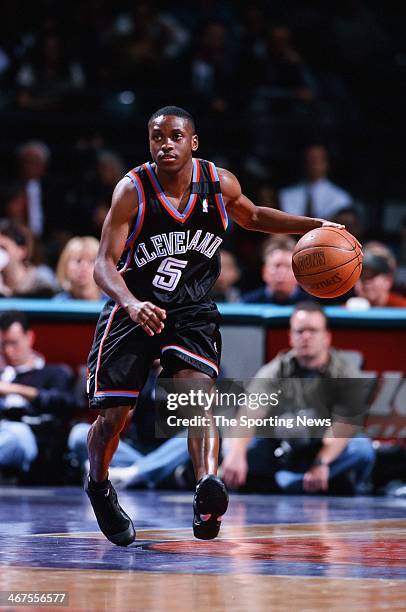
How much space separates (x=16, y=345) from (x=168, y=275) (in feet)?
11.5

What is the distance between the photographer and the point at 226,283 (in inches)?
383

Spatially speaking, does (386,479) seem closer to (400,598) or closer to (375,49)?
(400,598)

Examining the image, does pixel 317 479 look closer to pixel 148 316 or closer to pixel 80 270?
pixel 80 270

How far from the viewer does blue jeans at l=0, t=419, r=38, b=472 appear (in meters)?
8.28

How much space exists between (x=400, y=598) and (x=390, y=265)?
533cm

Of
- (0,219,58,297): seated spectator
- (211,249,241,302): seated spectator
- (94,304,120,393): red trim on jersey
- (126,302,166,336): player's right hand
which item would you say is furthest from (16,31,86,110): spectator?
(126,302,166,336): player's right hand

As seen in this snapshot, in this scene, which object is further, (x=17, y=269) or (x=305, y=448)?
(x=17, y=269)

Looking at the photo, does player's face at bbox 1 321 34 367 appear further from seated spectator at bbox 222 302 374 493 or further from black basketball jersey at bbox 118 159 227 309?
black basketball jersey at bbox 118 159 227 309

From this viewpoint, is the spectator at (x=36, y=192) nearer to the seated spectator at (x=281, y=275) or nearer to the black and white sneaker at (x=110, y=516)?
the seated spectator at (x=281, y=275)

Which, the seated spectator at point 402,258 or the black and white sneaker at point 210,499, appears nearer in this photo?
the black and white sneaker at point 210,499

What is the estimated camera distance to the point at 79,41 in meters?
12.7

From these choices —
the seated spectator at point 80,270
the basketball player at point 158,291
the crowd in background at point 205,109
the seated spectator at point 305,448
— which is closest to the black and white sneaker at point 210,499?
the basketball player at point 158,291

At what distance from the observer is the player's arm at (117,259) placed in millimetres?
4816

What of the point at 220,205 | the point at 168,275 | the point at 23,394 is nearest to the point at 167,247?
the point at 168,275
